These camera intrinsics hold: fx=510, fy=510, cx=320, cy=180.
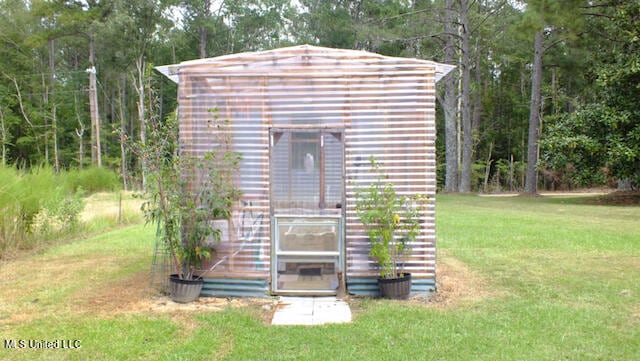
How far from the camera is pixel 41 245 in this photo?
8.62 metres

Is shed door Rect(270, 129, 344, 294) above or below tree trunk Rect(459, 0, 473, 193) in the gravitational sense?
below

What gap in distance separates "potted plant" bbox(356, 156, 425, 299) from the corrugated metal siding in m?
0.11

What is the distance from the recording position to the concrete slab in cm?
454

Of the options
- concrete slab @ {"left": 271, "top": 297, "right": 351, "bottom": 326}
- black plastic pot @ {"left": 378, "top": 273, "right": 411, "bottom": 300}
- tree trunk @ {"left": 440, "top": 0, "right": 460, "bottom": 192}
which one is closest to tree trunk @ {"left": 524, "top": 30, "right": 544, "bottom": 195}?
tree trunk @ {"left": 440, "top": 0, "right": 460, "bottom": 192}

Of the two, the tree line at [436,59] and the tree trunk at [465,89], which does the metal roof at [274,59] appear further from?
the tree trunk at [465,89]

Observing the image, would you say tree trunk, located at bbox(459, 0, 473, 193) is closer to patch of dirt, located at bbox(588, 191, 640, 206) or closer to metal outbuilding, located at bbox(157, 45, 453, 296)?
patch of dirt, located at bbox(588, 191, 640, 206)

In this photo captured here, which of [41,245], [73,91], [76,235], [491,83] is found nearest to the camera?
[41,245]

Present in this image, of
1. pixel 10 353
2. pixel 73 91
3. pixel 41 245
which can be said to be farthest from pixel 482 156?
pixel 10 353

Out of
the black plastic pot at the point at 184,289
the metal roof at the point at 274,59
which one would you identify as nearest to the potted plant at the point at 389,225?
the metal roof at the point at 274,59

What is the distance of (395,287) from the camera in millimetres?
5070

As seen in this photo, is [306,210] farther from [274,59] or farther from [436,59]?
[436,59]

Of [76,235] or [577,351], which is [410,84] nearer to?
[577,351]

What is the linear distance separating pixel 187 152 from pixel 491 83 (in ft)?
99.6

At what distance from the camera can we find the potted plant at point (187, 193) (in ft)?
16.3
